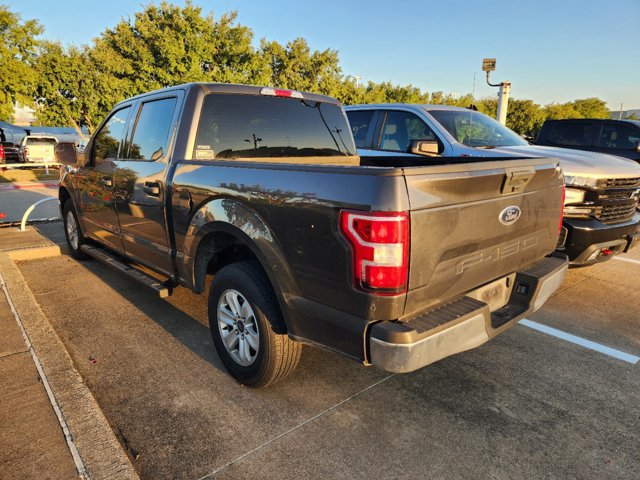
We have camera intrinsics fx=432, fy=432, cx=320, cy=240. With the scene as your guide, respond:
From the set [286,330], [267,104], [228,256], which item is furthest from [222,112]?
[286,330]

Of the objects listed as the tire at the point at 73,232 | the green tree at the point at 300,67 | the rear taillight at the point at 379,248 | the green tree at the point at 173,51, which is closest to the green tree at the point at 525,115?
the green tree at the point at 300,67

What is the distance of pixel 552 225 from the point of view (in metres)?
3.00

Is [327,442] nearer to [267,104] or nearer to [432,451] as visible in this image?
[432,451]

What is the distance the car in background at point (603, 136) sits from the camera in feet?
28.0

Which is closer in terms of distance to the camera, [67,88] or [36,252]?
[36,252]

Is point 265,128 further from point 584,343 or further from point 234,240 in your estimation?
point 584,343

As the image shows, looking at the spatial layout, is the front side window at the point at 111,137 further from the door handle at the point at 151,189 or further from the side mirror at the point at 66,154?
the door handle at the point at 151,189

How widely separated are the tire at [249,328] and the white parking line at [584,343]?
7.71ft

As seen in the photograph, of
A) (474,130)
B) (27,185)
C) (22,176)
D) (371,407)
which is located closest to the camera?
(371,407)

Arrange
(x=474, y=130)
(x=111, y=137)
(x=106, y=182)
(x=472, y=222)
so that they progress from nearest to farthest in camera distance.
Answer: (x=472, y=222), (x=106, y=182), (x=111, y=137), (x=474, y=130)

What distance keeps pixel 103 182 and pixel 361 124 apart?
3.89m

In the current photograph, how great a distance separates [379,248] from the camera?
1957 millimetres

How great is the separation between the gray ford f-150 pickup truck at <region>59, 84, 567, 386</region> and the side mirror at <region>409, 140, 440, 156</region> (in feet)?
3.95

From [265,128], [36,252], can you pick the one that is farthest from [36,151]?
[265,128]
